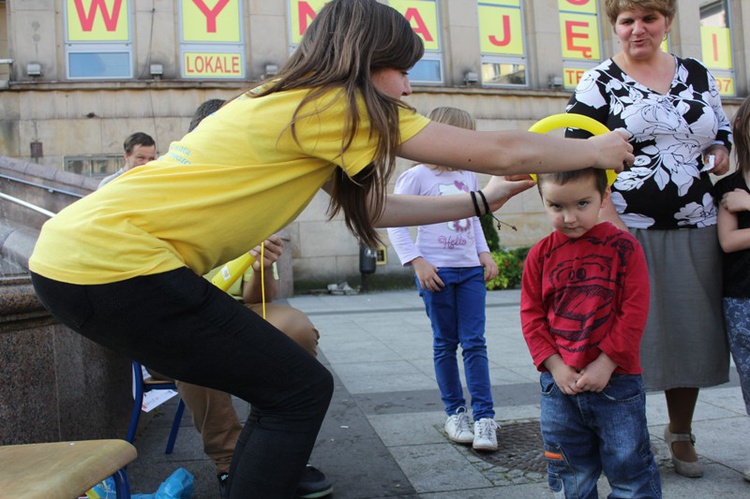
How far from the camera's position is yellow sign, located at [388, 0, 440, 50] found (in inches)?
580

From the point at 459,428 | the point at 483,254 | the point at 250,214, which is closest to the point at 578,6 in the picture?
the point at 483,254

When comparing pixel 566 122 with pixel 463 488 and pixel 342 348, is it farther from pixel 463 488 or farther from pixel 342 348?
pixel 342 348

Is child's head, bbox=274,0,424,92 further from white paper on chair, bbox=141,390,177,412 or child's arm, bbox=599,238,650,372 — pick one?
white paper on chair, bbox=141,390,177,412

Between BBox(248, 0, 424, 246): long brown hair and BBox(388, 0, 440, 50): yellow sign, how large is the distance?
13.1 meters

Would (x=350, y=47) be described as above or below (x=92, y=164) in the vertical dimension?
below

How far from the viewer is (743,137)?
3334 mm

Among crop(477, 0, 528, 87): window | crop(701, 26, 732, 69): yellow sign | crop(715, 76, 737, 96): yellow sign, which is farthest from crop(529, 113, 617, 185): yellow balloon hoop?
crop(715, 76, 737, 96): yellow sign

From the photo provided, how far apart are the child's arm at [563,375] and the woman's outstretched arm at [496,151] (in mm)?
722

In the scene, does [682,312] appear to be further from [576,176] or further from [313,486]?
[313,486]

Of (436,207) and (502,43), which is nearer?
(436,207)

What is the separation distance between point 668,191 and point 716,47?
1702 centimetres

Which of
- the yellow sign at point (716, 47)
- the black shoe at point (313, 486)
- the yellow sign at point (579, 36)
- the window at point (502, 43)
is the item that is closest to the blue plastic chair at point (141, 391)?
the black shoe at point (313, 486)

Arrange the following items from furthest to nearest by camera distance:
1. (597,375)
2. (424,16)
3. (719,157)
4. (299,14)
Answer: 1. (424,16)
2. (299,14)
3. (719,157)
4. (597,375)

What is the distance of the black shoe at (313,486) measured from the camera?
3094 millimetres
